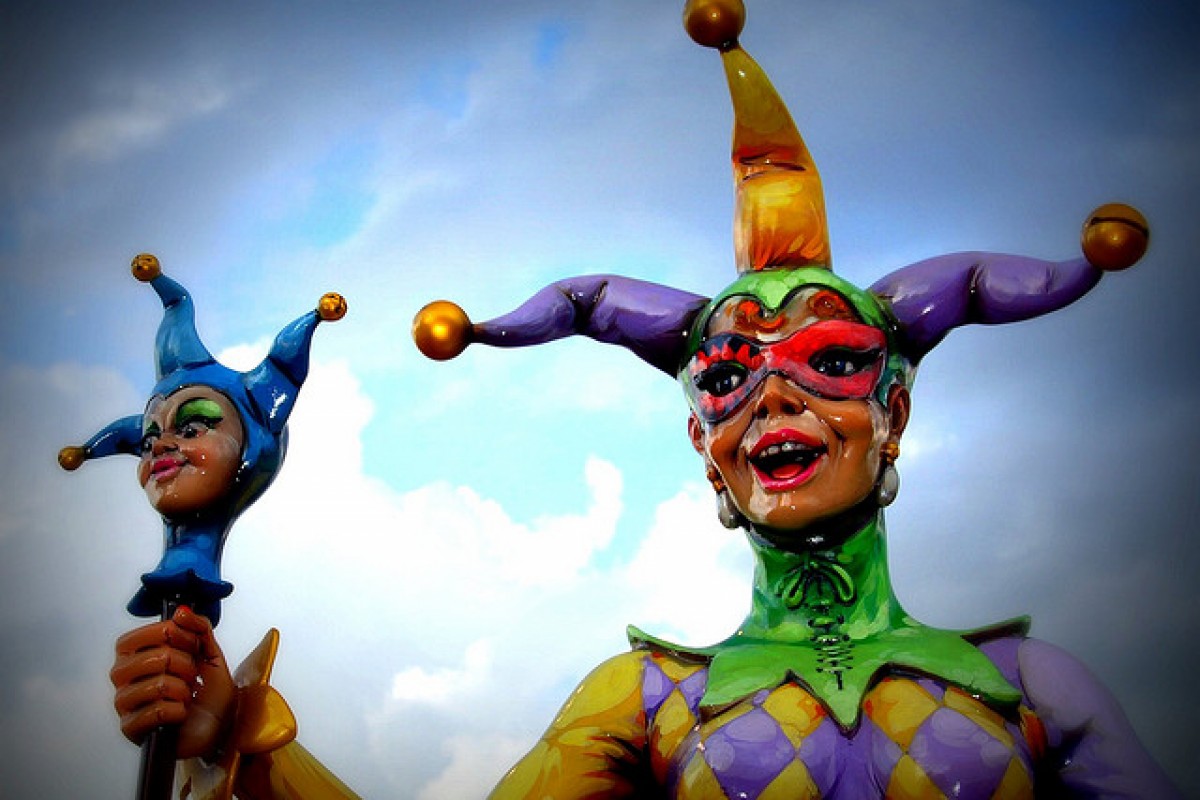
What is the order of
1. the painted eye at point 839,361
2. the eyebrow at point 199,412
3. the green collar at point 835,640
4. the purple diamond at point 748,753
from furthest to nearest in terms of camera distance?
the eyebrow at point 199,412
the painted eye at point 839,361
the green collar at point 835,640
the purple diamond at point 748,753

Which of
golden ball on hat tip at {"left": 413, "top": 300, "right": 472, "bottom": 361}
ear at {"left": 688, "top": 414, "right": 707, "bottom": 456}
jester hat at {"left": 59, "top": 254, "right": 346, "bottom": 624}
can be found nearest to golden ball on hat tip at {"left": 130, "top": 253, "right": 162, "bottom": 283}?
jester hat at {"left": 59, "top": 254, "right": 346, "bottom": 624}

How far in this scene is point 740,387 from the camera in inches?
130

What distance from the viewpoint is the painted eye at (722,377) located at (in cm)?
332

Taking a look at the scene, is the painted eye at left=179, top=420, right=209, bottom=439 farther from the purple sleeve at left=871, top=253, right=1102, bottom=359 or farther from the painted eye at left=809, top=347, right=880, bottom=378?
the purple sleeve at left=871, top=253, right=1102, bottom=359

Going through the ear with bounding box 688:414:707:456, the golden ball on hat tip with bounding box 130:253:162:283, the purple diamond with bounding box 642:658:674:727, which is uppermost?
the golden ball on hat tip with bounding box 130:253:162:283

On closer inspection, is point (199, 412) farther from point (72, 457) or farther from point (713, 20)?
point (713, 20)

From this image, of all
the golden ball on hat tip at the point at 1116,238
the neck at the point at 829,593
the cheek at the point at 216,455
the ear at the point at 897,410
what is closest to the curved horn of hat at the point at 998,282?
the golden ball on hat tip at the point at 1116,238

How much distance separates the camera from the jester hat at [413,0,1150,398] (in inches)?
131

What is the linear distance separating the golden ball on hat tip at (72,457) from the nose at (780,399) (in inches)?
71.8

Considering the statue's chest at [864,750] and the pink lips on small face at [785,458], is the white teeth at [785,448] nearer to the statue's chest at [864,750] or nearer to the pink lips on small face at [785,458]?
the pink lips on small face at [785,458]

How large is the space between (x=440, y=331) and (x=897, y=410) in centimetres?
119

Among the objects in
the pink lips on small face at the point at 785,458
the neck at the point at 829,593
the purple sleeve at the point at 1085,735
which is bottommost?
the purple sleeve at the point at 1085,735

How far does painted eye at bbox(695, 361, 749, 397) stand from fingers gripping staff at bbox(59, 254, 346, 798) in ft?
3.29

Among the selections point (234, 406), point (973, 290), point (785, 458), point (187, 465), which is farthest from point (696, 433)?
point (187, 465)
